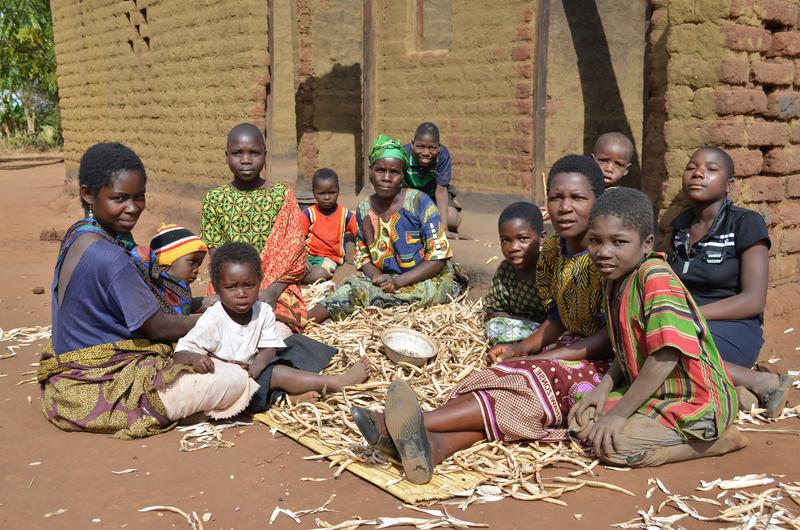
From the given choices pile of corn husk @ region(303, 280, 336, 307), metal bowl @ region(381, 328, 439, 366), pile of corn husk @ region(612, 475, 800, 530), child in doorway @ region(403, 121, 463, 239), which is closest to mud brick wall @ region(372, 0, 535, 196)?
child in doorway @ region(403, 121, 463, 239)

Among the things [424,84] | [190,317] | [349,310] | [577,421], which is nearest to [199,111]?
[424,84]

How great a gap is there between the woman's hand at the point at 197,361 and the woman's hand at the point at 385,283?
193 cm

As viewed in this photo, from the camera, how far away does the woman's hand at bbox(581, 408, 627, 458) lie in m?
3.10

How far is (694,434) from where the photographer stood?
3123mm

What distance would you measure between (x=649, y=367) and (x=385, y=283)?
8.42 ft

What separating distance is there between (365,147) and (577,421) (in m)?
6.49

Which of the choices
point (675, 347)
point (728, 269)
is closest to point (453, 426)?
point (675, 347)

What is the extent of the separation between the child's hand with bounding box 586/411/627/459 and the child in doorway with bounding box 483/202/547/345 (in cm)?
137

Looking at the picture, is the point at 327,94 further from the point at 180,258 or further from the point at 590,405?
the point at 590,405

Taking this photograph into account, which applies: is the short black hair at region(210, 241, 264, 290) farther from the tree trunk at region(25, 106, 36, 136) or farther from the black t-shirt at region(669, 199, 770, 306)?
the tree trunk at region(25, 106, 36, 136)

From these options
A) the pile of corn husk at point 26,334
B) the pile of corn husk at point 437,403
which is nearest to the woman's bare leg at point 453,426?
the pile of corn husk at point 437,403

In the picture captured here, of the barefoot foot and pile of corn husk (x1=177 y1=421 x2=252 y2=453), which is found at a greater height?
the barefoot foot

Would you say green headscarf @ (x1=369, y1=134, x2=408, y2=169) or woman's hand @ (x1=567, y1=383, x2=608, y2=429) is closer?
woman's hand @ (x1=567, y1=383, x2=608, y2=429)

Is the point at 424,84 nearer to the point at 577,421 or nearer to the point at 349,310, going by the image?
the point at 349,310
